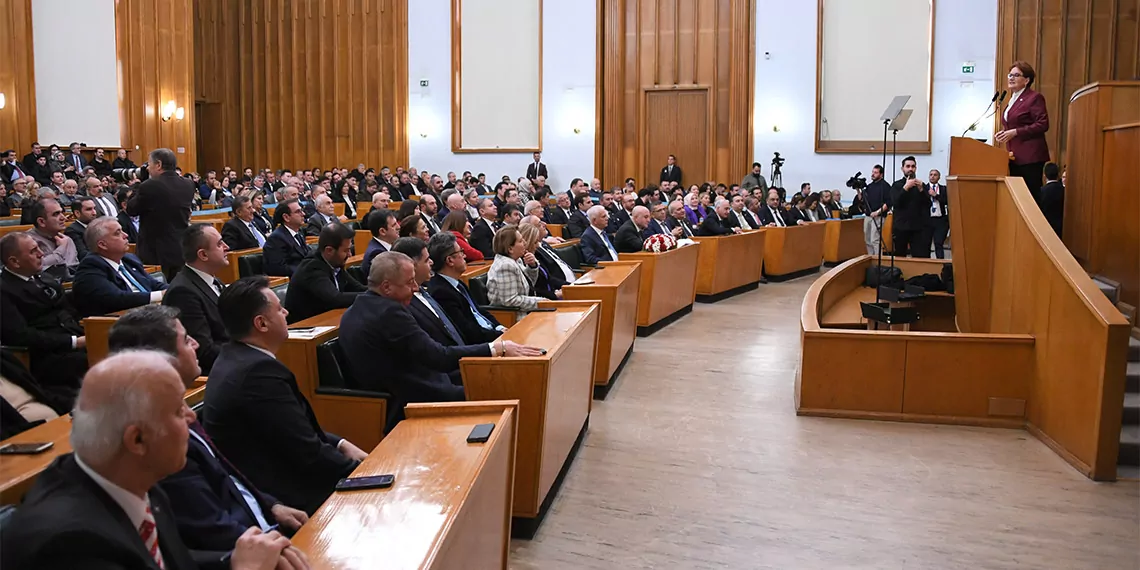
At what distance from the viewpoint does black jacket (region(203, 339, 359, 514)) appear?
2.52 m

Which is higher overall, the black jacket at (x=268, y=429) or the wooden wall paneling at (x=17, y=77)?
the wooden wall paneling at (x=17, y=77)

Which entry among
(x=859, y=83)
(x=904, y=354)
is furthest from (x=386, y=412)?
(x=859, y=83)

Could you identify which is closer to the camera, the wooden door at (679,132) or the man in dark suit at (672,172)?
the man in dark suit at (672,172)

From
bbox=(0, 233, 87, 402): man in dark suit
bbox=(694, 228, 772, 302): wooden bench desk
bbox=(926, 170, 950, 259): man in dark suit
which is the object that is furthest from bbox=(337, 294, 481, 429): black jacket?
bbox=(926, 170, 950, 259): man in dark suit

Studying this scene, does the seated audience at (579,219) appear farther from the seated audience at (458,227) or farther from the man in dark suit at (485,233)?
the seated audience at (458,227)

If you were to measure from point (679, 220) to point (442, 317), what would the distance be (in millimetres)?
6105

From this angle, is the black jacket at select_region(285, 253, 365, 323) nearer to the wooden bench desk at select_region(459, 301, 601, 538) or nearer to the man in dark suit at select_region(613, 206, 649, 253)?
the wooden bench desk at select_region(459, 301, 601, 538)

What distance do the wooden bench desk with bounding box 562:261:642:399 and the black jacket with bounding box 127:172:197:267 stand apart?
2.67 m

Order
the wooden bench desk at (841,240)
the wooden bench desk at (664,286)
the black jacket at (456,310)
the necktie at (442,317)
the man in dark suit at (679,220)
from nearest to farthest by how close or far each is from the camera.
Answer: the necktie at (442,317) < the black jacket at (456,310) < the wooden bench desk at (664,286) < the man in dark suit at (679,220) < the wooden bench desk at (841,240)

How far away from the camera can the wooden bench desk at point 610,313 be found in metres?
5.55

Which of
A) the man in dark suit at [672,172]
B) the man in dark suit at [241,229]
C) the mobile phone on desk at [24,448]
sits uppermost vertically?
the man in dark suit at [672,172]

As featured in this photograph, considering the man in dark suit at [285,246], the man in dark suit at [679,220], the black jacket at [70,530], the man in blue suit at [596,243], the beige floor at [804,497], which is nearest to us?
the black jacket at [70,530]

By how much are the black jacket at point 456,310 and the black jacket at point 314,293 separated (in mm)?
560

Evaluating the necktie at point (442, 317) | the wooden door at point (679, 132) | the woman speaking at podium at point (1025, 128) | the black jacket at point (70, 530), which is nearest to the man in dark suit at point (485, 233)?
the necktie at point (442, 317)
